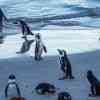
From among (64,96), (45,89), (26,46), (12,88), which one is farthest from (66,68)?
(26,46)

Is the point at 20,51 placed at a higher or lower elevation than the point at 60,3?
lower

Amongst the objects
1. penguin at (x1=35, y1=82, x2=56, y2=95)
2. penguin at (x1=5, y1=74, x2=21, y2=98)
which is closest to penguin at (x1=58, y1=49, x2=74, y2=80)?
penguin at (x1=35, y1=82, x2=56, y2=95)

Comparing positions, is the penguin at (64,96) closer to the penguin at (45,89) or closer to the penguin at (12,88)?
the penguin at (45,89)

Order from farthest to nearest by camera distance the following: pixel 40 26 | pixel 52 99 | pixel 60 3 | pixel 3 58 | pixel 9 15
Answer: pixel 60 3 → pixel 9 15 → pixel 40 26 → pixel 3 58 → pixel 52 99

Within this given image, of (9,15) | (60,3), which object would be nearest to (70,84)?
(9,15)

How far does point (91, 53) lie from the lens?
65.0ft

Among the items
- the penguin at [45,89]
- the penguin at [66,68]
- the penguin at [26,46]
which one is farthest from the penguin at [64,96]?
the penguin at [26,46]

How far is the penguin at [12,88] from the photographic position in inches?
538

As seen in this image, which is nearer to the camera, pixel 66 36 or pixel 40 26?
pixel 66 36

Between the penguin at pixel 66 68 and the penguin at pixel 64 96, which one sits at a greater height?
the penguin at pixel 66 68

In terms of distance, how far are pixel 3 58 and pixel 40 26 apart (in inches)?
359

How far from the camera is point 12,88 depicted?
543 inches

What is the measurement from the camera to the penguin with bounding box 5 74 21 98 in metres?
13.7

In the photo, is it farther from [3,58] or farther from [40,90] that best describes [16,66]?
[40,90]
